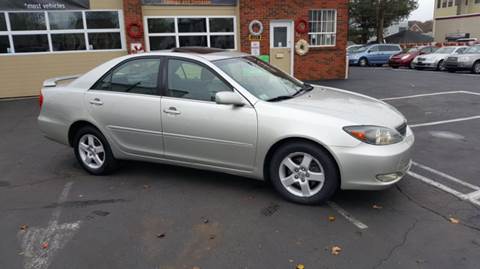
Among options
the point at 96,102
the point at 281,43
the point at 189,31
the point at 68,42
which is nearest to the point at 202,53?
the point at 96,102

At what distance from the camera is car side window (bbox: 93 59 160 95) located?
15.5ft

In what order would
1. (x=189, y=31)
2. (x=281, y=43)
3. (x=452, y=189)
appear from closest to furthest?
1. (x=452, y=189)
2. (x=189, y=31)
3. (x=281, y=43)

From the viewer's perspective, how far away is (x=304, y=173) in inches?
159

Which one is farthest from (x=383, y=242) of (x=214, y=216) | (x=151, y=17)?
(x=151, y=17)

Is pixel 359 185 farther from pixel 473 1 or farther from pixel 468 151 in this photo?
pixel 473 1

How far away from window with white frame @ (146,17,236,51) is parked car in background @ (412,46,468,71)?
12.4 metres

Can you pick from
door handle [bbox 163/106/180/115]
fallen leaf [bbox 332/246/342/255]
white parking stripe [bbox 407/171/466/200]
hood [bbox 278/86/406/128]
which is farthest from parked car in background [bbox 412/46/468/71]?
fallen leaf [bbox 332/246/342/255]

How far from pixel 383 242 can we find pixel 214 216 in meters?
1.59

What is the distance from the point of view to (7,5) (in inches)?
472

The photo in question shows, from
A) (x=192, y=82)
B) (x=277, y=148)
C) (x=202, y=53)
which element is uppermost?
(x=202, y=53)

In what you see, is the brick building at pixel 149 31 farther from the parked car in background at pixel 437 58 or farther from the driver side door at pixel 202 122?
the parked car in background at pixel 437 58

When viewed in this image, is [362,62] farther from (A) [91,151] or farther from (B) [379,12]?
(A) [91,151]

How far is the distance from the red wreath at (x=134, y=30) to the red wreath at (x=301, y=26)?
18.4 feet

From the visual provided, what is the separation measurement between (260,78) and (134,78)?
1536 mm
